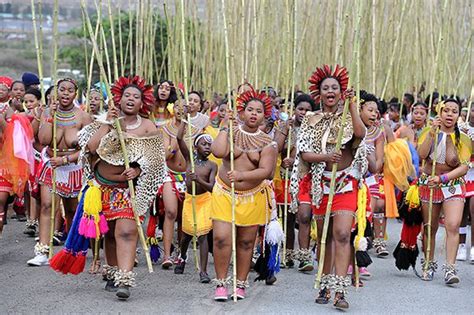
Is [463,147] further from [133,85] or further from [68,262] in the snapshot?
[68,262]

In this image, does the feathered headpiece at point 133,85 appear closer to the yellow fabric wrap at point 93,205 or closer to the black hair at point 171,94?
the yellow fabric wrap at point 93,205

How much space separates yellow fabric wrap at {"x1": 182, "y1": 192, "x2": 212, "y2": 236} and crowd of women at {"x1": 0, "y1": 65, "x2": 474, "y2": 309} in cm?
1

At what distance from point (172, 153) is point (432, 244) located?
8.68 ft

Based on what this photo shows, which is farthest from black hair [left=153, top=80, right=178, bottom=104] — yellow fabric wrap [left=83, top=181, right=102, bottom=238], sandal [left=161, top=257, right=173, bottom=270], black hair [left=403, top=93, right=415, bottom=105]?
black hair [left=403, top=93, right=415, bottom=105]

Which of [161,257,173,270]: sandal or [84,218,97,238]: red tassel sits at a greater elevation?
[84,218,97,238]: red tassel

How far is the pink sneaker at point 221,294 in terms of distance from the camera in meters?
7.67

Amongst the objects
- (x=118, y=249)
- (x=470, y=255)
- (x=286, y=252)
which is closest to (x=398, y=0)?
(x=470, y=255)

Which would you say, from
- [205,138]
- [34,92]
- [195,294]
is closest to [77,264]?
[195,294]

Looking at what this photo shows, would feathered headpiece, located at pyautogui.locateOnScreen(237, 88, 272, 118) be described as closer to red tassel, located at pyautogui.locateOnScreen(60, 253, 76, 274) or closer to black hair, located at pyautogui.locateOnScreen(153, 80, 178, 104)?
red tassel, located at pyautogui.locateOnScreen(60, 253, 76, 274)

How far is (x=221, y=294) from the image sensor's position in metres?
7.68

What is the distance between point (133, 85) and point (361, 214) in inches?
79.9

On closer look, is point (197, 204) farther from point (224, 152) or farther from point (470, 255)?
point (470, 255)

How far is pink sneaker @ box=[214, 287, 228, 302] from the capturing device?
7672 millimetres

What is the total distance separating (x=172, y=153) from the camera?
990cm
